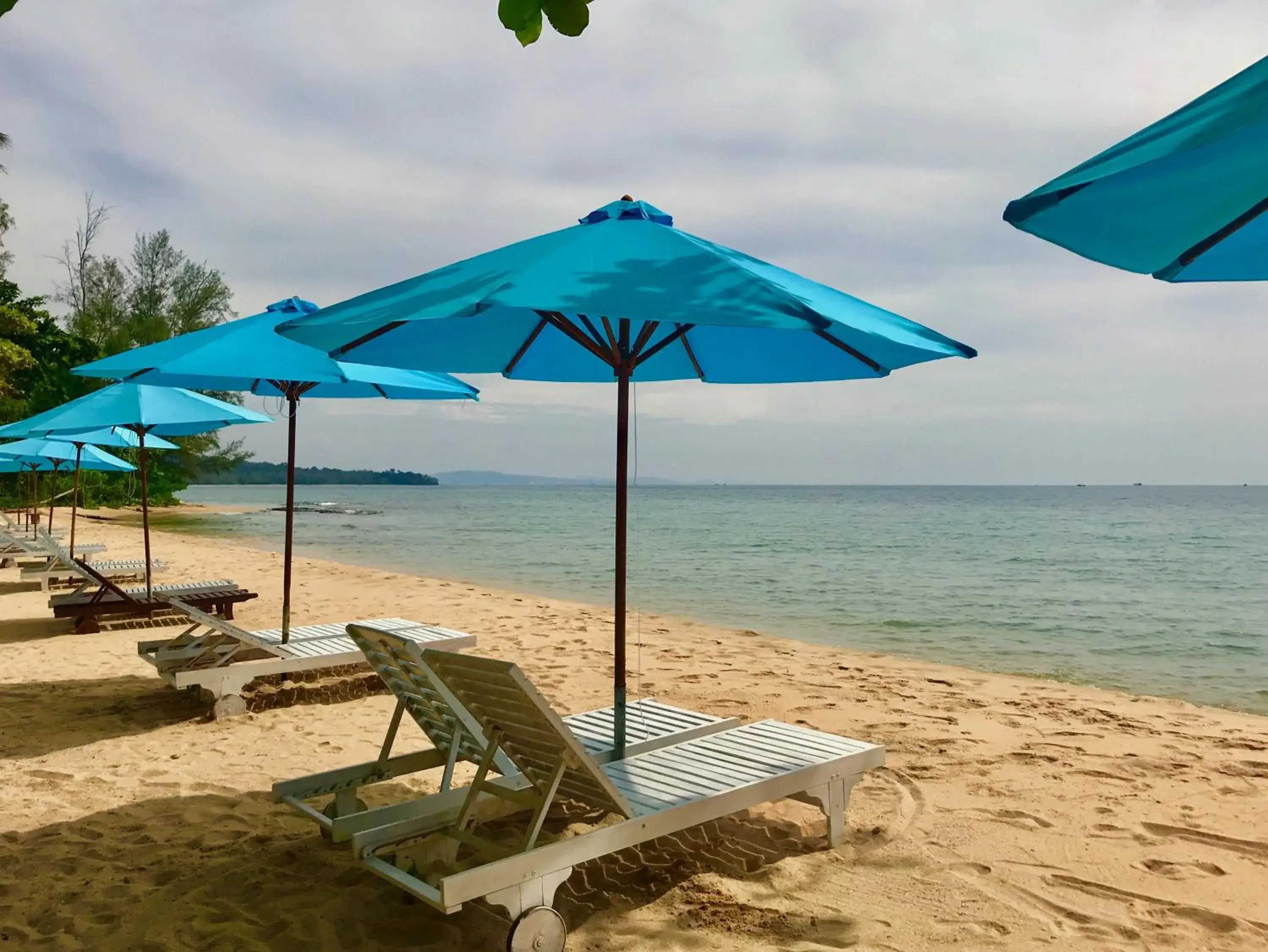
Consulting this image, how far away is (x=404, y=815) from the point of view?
3361 millimetres

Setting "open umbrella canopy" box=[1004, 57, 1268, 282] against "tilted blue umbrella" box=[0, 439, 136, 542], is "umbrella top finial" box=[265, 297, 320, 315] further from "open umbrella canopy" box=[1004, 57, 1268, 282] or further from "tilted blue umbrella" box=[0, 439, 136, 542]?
"tilted blue umbrella" box=[0, 439, 136, 542]

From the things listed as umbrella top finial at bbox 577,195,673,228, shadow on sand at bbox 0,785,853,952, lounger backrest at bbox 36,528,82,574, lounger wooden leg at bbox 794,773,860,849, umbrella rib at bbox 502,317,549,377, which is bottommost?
shadow on sand at bbox 0,785,853,952

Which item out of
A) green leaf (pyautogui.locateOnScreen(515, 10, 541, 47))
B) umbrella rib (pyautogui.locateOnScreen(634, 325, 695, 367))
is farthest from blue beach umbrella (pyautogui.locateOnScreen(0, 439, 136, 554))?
green leaf (pyautogui.locateOnScreen(515, 10, 541, 47))

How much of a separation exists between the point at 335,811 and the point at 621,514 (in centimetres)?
169

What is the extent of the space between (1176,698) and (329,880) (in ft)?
26.1

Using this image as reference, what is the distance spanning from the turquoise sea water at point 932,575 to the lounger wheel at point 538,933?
7.76 meters

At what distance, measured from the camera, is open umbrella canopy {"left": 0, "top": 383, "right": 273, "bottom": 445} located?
7332 millimetres

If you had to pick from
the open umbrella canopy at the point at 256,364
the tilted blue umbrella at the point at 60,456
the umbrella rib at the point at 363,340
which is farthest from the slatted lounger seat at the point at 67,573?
the umbrella rib at the point at 363,340

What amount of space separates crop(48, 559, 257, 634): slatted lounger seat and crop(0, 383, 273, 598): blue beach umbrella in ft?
1.63

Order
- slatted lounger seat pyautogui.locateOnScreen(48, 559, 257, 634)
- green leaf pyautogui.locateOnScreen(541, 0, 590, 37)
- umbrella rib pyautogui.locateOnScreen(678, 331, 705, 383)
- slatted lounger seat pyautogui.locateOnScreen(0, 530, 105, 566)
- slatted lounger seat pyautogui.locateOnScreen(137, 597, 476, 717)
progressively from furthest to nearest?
slatted lounger seat pyautogui.locateOnScreen(0, 530, 105, 566) < slatted lounger seat pyautogui.locateOnScreen(48, 559, 257, 634) < slatted lounger seat pyautogui.locateOnScreen(137, 597, 476, 717) < umbrella rib pyautogui.locateOnScreen(678, 331, 705, 383) < green leaf pyautogui.locateOnScreen(541, 0, 590, 37)

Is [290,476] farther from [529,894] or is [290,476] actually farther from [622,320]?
[529,894]

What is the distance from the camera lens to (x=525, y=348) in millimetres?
5055

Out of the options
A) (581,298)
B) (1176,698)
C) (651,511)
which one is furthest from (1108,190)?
(651,511)

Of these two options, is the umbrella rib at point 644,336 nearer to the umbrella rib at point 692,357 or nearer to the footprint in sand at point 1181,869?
the umbrella rib at point 692,357
